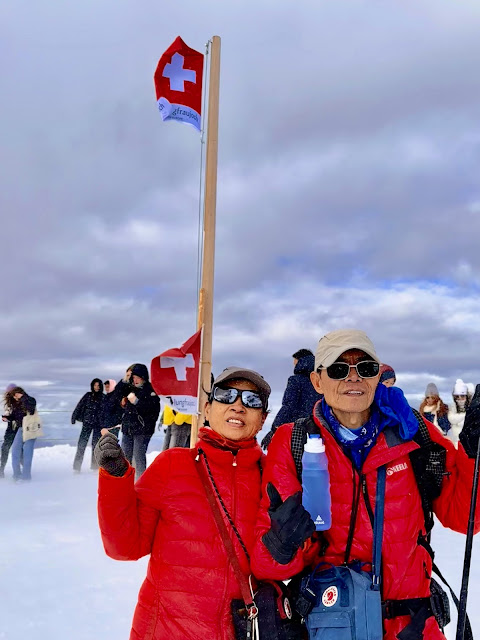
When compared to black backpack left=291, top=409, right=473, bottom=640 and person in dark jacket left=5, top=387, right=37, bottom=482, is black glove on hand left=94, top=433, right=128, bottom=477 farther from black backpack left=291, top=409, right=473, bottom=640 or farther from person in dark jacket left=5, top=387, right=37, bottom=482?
person in dark jacket left=5, top=387, right=37, bottom=482

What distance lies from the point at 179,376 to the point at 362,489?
442cm

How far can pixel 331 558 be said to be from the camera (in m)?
2.29

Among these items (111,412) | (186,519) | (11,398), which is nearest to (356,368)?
(186,519)

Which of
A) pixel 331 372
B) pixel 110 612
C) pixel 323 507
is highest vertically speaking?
pixel 331 372

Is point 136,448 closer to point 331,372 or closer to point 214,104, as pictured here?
point 214,104

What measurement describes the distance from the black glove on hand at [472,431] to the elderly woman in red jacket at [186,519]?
0.87 m

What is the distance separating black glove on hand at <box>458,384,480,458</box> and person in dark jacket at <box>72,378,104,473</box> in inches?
388

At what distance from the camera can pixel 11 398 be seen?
36.9 feet

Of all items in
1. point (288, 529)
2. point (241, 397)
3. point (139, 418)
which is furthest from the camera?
point (139, 418)

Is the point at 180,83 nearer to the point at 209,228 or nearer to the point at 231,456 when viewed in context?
the point at 209,228

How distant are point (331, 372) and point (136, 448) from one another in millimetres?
7916

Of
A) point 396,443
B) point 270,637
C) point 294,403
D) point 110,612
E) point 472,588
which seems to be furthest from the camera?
point 294,403

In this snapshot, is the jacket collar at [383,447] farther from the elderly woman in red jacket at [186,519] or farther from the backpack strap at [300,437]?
the elderly woman in red jacket at [186,519]

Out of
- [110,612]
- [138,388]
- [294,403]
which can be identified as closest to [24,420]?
[138,388]
